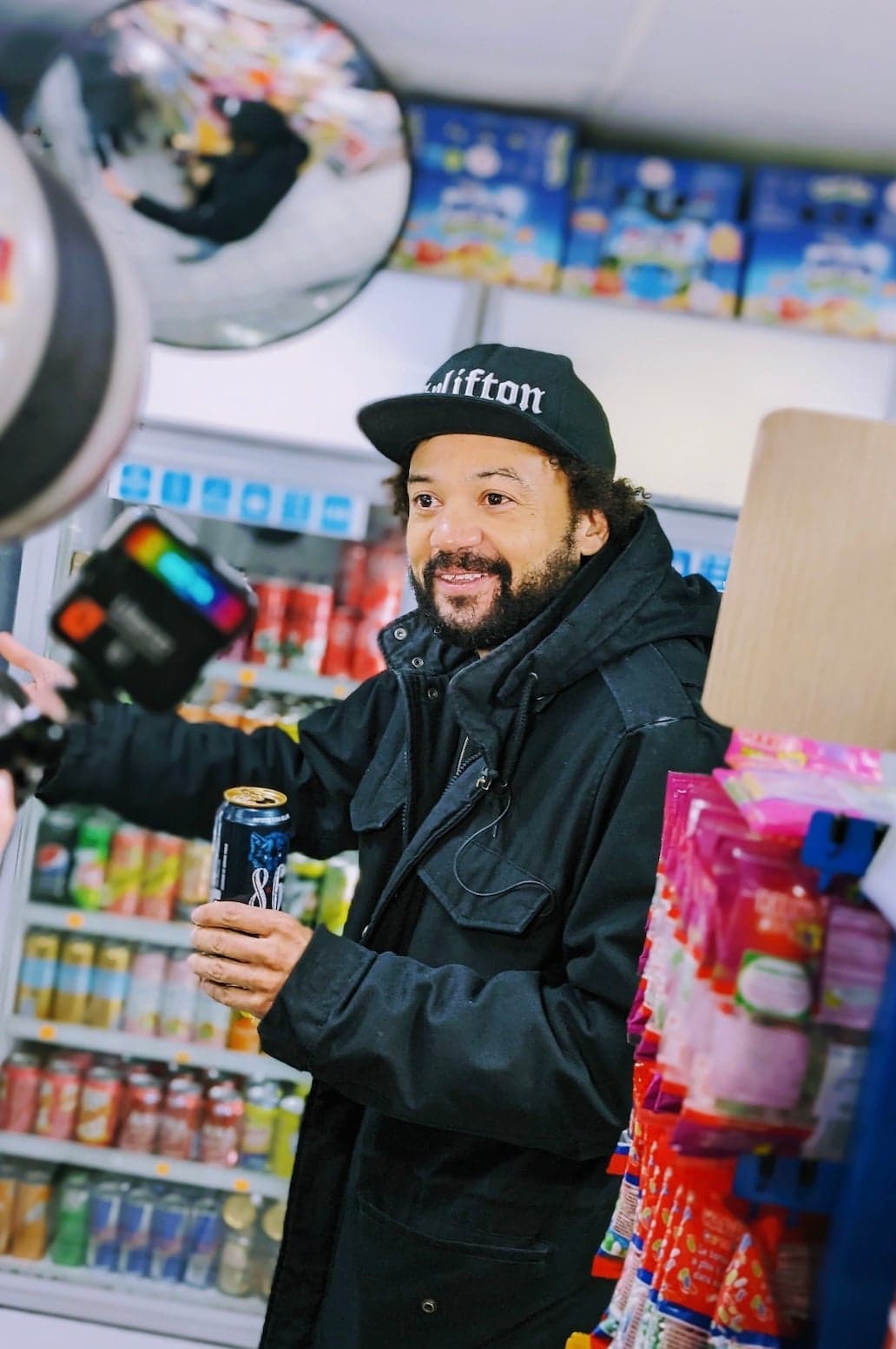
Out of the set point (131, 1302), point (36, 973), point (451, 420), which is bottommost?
point (131, 1302)

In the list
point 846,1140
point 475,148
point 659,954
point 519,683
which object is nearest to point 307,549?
point 475,148

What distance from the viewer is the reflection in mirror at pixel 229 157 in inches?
96.3

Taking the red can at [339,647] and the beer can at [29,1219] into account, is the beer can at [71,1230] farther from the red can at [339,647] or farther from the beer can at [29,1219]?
the red can at [339,647]

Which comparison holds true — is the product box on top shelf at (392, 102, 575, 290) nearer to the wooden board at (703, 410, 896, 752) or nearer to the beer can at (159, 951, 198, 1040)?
the beer can at (159, 951, 198, 1040)

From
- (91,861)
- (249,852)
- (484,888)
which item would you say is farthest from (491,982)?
(91,861)

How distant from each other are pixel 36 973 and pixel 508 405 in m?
1.98

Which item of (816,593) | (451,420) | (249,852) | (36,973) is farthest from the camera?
(36,973)

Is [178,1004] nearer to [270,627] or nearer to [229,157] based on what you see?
[270,627]

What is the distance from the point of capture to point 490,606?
5.57 feet

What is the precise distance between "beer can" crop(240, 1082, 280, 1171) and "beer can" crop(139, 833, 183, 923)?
0.48 m

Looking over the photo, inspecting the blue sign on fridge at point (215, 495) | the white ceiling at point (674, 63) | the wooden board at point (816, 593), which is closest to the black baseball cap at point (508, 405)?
the wooden board at point (816, 593)

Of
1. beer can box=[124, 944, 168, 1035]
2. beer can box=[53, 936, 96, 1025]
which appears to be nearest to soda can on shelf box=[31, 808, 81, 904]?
beer can box=[53, 936, 96, 1025]

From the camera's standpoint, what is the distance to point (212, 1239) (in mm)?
2926

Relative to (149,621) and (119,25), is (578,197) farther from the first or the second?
(149,621)
